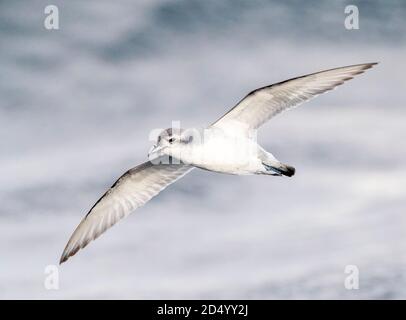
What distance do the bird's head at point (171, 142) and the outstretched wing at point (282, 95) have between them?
0.84m

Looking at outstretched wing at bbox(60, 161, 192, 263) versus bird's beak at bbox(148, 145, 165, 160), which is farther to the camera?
outstretched wing at bbox(60, 161, 192, 263)

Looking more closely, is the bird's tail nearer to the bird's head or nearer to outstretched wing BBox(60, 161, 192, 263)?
the bird's head

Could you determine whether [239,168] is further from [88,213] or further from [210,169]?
[88,213]

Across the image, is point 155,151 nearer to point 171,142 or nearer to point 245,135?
point 171,142

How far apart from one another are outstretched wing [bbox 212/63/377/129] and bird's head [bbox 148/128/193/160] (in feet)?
2.76

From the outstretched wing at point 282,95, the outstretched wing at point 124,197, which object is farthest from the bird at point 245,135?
the outstretched wing at point 124,197

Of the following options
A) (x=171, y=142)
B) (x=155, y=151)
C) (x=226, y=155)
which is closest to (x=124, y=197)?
(x=155, y=151)

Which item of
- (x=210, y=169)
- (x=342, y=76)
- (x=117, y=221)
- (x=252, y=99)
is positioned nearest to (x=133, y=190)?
(x=117, y=221)

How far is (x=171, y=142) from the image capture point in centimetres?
1516

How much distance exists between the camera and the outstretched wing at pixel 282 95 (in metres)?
15.5

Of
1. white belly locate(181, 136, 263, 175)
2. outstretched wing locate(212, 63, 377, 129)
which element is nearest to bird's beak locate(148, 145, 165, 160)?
white belly locate(181, 136, 263, 175)

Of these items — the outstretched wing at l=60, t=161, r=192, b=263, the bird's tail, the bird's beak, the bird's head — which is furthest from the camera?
the outstretched wing at l=60, t=161, r=192, b=263

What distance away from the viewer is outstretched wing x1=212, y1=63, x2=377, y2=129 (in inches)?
612

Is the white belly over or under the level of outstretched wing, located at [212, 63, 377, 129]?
under
